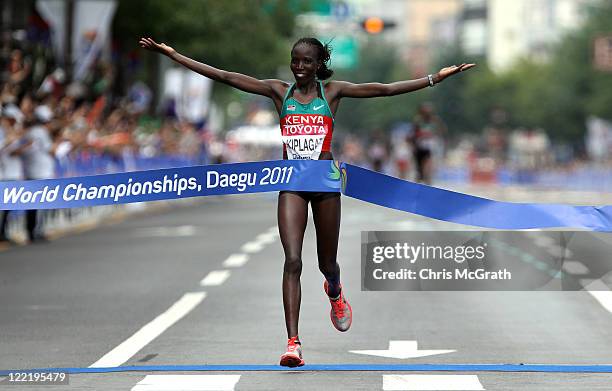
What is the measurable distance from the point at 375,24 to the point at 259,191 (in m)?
32.8

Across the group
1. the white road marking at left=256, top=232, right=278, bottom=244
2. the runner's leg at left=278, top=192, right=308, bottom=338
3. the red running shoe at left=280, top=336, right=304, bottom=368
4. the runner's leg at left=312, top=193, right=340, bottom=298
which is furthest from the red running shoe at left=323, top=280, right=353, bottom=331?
the white road marking at left=256, top=232, right=278, bottom=244

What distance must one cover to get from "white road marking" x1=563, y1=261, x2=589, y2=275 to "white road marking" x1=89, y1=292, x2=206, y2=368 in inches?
100.0

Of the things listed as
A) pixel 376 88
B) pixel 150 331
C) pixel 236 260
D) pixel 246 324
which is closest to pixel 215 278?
pixel 236 260

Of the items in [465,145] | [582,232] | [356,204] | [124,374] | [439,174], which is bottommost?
[124,374]

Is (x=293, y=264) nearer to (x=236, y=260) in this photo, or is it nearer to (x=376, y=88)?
(x=376, y=88)

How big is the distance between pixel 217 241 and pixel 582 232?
12.5 m

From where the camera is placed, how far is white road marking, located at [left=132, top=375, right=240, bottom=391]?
29.0 ft

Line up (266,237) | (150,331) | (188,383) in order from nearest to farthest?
(188,383)
(150,331)
(266,237)

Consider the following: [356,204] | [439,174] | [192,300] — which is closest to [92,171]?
[356,204]

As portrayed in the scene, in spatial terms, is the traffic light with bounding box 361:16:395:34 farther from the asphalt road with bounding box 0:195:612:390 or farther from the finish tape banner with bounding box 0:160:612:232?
the finish tape banner with bounding box 0:160:612:232

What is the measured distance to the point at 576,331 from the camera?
38.3 ft

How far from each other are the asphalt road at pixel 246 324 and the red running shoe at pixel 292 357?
0.50 feet

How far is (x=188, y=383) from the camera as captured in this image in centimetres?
903

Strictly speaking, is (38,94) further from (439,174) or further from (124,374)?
(439,174)
